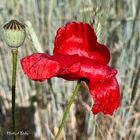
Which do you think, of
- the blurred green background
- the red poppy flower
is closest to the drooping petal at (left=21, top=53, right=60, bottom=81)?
the red poppy flower

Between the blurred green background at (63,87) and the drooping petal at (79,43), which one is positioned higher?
the drooping petal at (79,43)

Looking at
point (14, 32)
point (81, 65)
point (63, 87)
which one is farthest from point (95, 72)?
point (63, 87)

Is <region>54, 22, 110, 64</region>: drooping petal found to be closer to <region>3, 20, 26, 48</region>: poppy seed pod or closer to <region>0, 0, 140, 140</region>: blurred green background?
<region>3, 20, 26, 48</region>: poppy seed pod

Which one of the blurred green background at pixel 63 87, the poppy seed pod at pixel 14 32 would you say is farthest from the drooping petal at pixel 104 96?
the blurred green background at pixel 63 87

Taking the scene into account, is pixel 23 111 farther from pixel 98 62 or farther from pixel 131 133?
pixel 98 62

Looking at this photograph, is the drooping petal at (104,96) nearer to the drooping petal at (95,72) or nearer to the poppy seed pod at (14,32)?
the drooping petal at (95,72)

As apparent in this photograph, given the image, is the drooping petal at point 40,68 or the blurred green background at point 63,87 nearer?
the drooping petal at point 40,68
